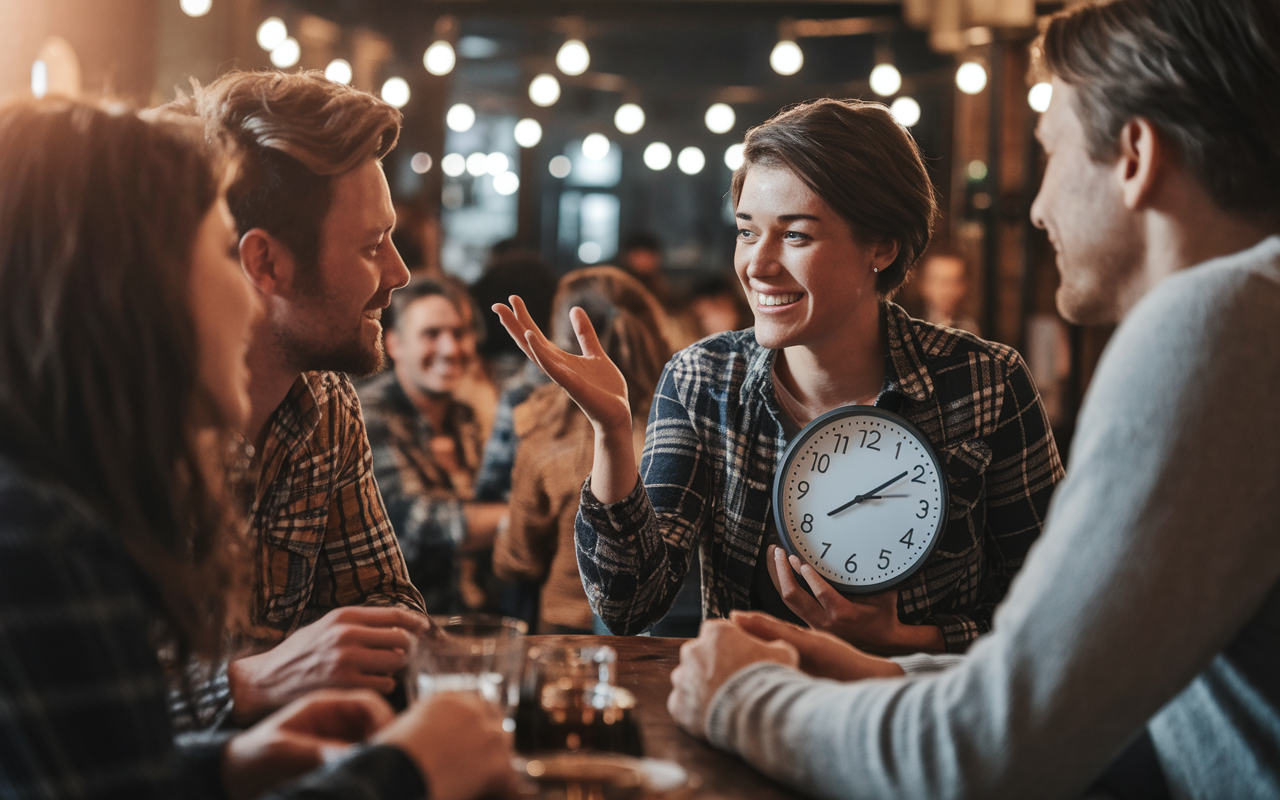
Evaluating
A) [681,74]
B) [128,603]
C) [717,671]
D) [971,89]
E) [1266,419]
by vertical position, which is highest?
[681,74]

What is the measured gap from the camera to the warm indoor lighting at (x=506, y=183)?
37.4 ft

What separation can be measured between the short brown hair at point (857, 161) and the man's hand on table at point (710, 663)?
0.94 metres

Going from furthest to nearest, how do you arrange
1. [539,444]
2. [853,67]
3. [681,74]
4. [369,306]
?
[681,74], [853,67], [539,444], [369,306]

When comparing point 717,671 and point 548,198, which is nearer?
point 717,671

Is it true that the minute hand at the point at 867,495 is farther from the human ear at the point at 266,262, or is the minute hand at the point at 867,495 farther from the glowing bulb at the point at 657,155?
the glowing bulb at the point at 657,155

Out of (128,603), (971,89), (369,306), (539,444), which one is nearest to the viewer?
(128,603)

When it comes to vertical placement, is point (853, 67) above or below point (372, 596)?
above

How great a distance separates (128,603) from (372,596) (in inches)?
36.7

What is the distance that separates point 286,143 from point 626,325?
1.73m

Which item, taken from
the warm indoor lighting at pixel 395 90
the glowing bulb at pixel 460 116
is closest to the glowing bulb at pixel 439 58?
the warm indoor lighting at pixel 395 90

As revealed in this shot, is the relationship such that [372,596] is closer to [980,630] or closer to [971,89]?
[980,630]

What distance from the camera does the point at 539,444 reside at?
10.7 ft

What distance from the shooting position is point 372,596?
1759 mm

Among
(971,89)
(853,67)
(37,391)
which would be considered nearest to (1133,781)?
(37,391)
